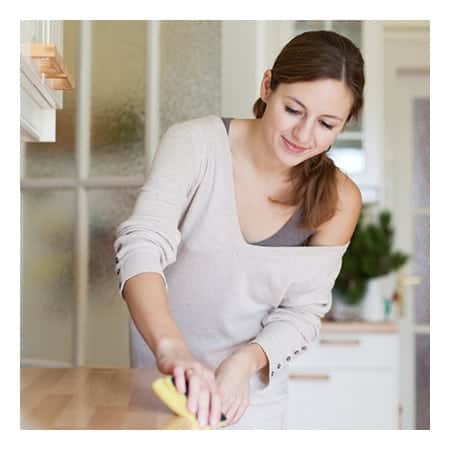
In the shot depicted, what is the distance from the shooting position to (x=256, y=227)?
1.03 m

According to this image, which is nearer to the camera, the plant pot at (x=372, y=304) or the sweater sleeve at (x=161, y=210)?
the sweater sleeve at (x=161, y=210)

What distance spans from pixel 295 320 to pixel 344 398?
1118 mm

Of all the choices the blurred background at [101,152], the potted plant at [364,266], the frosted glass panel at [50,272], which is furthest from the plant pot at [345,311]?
the frosted glass panel at [50,272]

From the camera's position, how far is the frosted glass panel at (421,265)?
2.66 meters

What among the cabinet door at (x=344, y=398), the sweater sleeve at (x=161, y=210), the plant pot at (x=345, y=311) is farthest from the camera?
the plant pot at (x=345, y=311)

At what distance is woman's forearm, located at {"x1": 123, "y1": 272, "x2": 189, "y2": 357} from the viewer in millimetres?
745

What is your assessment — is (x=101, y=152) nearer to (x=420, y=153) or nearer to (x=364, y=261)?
(x=364, y=261)

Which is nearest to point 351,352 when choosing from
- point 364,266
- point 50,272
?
point 364,266

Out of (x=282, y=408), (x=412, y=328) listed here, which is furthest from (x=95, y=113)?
(x=412, y=328)

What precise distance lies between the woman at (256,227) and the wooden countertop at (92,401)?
7cm

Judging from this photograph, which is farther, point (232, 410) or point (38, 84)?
point (38, 84)

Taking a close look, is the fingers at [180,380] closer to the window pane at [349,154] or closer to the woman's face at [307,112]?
the woman's face at [307,112]
